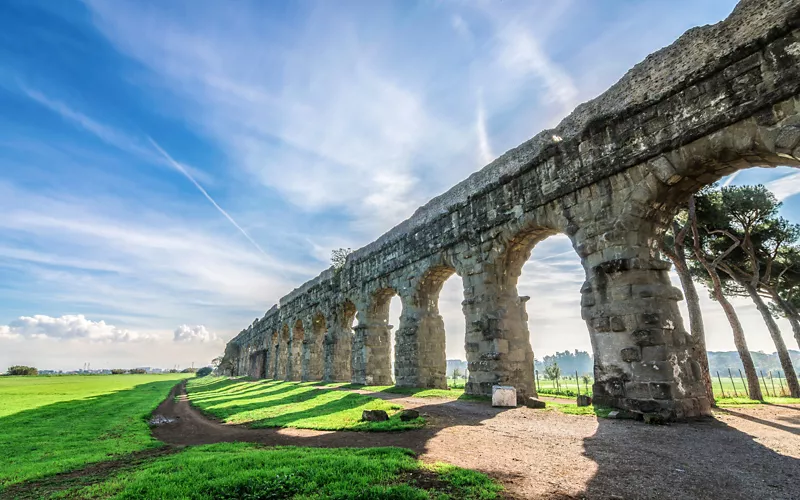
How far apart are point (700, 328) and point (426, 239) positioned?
9618 millimetres

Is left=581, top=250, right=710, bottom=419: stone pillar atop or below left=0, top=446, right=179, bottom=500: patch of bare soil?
atop

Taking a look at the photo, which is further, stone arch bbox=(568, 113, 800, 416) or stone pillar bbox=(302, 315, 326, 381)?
stone pillar bbox=(302, 315, 326, 381)

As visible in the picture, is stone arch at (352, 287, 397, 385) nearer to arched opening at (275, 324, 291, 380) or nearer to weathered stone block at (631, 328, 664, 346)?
weathered stone block at (631, 328, 664, 346)

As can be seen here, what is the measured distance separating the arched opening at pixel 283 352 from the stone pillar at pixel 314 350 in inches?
172

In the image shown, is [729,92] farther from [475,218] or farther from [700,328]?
[700,328]

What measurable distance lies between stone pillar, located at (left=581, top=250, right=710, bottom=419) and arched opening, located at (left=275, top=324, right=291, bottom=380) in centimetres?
2524

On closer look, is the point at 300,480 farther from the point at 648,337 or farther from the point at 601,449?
the point at 648,337

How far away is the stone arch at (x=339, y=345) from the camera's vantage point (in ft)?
70.7

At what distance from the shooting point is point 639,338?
7.66m

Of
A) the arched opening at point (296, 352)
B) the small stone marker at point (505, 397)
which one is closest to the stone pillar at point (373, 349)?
the small stone marker at point (505, 397)

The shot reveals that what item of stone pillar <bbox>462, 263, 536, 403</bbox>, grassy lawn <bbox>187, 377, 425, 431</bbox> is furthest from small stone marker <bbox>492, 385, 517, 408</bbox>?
grassy lawn <bbox>187, 377, 425, 431</bbox>

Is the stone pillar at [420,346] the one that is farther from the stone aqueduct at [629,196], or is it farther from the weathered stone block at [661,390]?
the weathered stone block at [661,390]

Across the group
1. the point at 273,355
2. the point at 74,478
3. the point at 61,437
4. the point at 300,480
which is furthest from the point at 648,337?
Answer: the point at 273,355

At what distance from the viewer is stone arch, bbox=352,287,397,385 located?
17.9 meters
